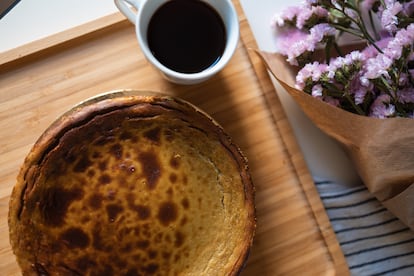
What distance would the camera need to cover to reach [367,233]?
100 centimetres

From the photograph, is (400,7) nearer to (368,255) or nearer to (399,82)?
(399,82)

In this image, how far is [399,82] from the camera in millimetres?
872

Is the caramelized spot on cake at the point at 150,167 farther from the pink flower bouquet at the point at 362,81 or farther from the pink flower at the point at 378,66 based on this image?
the pink flower at the point at 378,66

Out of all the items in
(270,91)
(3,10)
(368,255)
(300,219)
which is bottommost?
(368,255)

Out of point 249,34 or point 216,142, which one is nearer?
point 216,142

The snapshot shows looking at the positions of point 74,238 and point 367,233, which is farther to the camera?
point 367,233

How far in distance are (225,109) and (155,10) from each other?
7.6 inches

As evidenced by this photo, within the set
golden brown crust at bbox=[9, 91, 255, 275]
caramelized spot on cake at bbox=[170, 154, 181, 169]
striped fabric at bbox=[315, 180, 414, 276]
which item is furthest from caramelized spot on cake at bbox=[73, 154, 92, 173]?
striped fabric at bbox=[315, 180, 414, 276]

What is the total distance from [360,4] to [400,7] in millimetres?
103

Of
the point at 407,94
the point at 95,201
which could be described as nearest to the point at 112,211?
the point at 95,201

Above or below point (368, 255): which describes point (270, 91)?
above

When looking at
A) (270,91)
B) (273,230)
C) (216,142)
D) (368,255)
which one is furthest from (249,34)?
(368,255)

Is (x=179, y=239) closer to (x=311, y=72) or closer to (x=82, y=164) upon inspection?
(x=82, y=164)

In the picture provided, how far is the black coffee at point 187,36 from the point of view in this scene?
87 centimetres
